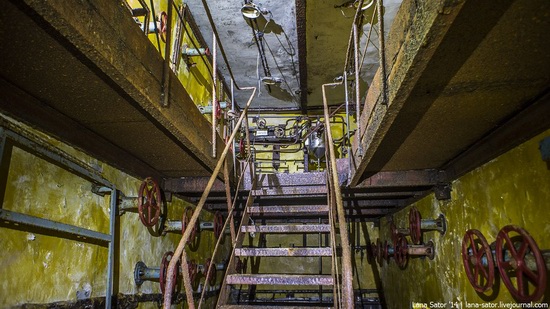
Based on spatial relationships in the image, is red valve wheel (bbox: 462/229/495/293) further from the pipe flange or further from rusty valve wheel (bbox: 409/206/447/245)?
the pipe flange

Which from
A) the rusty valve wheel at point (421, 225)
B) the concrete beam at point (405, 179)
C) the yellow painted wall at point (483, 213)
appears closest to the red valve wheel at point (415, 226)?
the rusty valve wheel at point (421, 225)

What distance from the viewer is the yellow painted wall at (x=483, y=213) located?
2883 millimetres

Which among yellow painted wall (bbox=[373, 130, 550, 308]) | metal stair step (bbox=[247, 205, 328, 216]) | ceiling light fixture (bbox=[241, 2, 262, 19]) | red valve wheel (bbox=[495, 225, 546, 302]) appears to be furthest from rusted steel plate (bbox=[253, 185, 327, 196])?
ceiling light fixture (bbox=[241, 2, 262, 19])

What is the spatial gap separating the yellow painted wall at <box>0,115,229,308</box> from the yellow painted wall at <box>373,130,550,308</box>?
4104 millimetres

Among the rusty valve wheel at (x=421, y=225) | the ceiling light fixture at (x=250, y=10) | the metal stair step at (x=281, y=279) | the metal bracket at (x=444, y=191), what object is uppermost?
the ceiling light fixture at (x=250, y=10)

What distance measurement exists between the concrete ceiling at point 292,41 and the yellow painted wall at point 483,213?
3573mm

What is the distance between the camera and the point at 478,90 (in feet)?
8.17

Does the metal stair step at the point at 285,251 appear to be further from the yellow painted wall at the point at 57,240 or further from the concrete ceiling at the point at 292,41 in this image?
the concrete ceiling at the point at 292,41

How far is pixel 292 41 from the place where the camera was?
7.22 m

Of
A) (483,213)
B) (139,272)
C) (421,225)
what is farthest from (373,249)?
(139,272)

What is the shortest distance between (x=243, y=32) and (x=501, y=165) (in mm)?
5262

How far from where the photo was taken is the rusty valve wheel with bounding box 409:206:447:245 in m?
4.81

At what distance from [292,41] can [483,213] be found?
4965 mm

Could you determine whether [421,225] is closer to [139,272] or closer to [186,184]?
[186,184]
